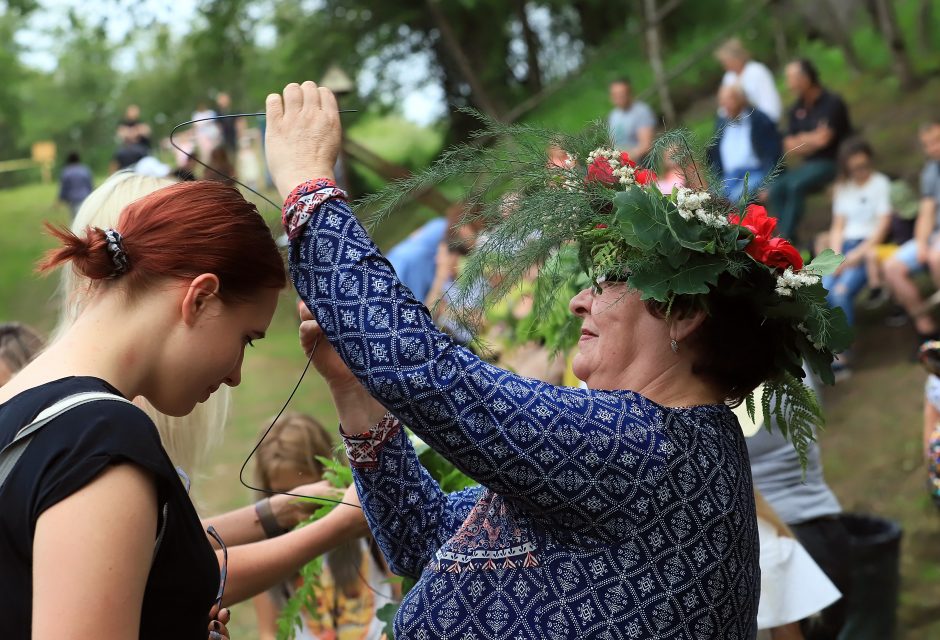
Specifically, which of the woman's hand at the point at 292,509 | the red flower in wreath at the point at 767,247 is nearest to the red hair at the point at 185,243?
the red flower in wreath at the point at 767,247

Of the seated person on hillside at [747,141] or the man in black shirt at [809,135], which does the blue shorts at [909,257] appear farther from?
the seated person on hillside at [747,141]

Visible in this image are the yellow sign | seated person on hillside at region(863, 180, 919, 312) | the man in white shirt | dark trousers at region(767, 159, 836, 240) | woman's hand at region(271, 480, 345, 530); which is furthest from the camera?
the yellow sign

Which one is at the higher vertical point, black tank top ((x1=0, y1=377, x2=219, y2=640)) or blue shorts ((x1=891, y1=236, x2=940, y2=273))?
black tank top ((x1=0, y1=377, x2=219, y2=640))

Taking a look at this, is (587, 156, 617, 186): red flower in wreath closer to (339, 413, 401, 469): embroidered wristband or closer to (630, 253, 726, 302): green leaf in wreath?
(630, 253, 726, 302): green leaf in wreath

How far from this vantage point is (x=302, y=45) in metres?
14.1

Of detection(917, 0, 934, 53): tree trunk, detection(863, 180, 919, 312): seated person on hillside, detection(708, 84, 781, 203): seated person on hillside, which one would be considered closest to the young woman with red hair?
detection(708, 84, 781, 203): seated person on hillside

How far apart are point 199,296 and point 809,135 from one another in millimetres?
7422

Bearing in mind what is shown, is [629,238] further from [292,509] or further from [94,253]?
[292,509]

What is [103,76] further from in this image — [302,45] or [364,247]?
[364,247]

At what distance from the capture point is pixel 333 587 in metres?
3.54

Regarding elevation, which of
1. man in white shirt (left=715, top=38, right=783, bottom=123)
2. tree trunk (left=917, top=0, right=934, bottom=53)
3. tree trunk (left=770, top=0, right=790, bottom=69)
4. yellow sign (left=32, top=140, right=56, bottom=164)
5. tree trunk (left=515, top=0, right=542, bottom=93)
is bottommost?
man in white shirt (left=715, top=38, right=783, bottom=123)

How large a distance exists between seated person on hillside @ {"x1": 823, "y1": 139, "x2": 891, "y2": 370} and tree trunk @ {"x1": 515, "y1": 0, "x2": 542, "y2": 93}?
329 inches

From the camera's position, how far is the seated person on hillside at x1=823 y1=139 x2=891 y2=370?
7.56m

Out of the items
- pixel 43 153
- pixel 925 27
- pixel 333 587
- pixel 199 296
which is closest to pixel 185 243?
pixel 199 296
